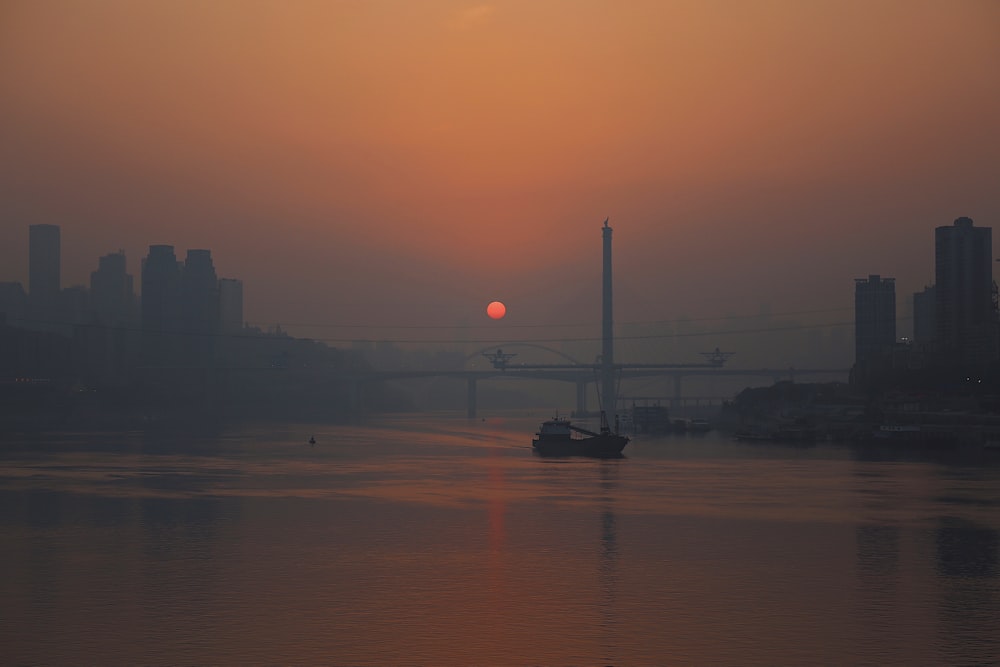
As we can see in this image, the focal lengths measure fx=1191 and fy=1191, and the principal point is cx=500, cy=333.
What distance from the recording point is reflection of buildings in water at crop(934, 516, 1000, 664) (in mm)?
20647

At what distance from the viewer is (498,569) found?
2873 cm

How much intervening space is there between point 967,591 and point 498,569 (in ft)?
34.6

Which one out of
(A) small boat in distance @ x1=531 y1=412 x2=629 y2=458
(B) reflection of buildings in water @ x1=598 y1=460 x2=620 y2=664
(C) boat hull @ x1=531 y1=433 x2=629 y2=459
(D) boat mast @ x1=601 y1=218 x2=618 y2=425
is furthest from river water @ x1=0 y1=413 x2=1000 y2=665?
(D) boat mast @ x1=601 y1=218 x2=618 y2=425

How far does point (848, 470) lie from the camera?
6069 cm

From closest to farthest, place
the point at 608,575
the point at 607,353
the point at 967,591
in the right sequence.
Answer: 1. the point at 967,591
2. the point at 608,575
3. the point at 607,353

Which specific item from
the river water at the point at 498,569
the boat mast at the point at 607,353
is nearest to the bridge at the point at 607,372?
the boat mast at the point at 607,353

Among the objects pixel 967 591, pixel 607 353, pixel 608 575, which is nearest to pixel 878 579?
pixel 967 591

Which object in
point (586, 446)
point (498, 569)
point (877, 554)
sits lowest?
point (498, 569)

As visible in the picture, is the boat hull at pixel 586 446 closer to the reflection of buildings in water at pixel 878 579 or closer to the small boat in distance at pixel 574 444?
the small boat in distance at pixel 574 444

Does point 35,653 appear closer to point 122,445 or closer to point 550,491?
point 550,491

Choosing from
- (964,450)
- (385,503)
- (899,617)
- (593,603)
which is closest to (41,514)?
(385,503)

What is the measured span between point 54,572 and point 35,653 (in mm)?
7751

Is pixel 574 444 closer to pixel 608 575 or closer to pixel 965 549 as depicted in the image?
pixel 965 549

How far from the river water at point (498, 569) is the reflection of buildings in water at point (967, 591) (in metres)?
0.08
